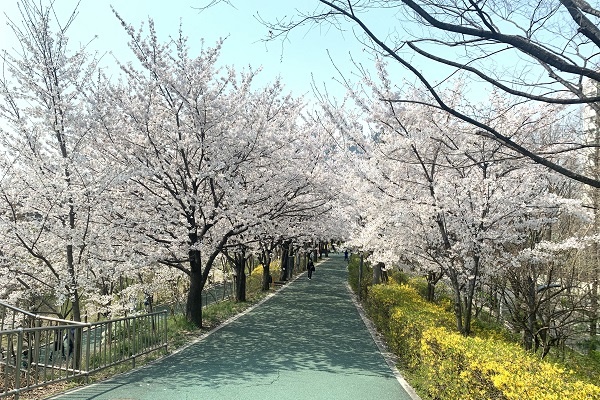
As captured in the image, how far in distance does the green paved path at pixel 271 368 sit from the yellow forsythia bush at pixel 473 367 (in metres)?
0.62

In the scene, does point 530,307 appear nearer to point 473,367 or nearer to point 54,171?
point 473,367

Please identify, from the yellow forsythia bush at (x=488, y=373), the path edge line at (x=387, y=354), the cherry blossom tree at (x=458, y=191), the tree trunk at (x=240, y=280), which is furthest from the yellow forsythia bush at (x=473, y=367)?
the tree trunk at (x=240, y=280)

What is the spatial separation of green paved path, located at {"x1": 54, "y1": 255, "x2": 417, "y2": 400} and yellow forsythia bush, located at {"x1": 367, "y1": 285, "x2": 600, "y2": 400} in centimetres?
62

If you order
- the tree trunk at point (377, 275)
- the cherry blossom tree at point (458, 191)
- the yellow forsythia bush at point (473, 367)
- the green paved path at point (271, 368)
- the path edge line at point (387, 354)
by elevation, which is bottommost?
the path edge line at point (387, 354)

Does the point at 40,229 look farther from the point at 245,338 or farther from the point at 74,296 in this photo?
the point at 245,338

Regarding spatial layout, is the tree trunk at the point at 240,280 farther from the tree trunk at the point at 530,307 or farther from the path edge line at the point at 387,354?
the tree trunk at the point at 530,307

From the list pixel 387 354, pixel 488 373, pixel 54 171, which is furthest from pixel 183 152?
pixel 488 373

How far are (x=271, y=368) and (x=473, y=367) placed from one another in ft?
13.5

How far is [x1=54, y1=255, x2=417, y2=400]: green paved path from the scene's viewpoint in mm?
6262

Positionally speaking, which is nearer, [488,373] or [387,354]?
[488,373]

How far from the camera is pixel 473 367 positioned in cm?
475

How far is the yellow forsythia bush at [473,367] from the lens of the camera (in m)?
3.88

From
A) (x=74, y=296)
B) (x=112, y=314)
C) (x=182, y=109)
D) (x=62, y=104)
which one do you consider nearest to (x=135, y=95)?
(x=182, y=109)

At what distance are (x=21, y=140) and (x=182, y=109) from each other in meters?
3.92
